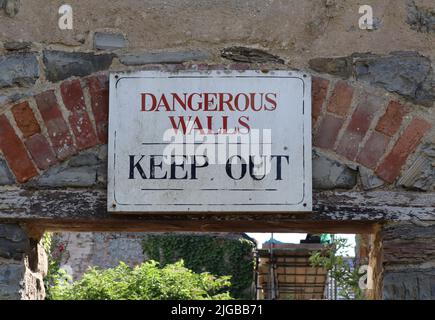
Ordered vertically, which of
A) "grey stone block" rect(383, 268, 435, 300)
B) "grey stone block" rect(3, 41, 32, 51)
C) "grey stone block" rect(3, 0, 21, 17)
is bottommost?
"grey stone block" rect(383, 268, 435, 300)

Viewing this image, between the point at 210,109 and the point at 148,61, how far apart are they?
319 millimetres

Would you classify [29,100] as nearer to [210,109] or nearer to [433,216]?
[210,109]

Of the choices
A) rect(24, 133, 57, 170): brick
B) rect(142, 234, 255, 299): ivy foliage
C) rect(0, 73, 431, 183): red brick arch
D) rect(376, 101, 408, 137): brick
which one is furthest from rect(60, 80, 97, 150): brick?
rect(142, 234, 255, 299): ivy foliage

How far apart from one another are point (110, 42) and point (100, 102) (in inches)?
9.6

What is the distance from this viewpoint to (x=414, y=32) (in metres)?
3.51

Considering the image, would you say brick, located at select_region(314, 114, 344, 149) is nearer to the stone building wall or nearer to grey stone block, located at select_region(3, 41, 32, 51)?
the stone building wall

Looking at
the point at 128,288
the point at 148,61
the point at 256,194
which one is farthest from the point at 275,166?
the point at 128,288

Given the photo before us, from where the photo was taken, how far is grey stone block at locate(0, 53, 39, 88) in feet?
11.5

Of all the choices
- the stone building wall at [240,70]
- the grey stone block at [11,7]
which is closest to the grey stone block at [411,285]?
the stone building wall at [240,70]

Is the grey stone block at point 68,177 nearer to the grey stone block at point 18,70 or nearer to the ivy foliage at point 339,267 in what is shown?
the grey stone block at point 18,70

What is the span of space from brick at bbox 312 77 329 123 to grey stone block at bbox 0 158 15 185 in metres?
1.16

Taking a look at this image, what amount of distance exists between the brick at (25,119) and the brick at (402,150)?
131 centimetres

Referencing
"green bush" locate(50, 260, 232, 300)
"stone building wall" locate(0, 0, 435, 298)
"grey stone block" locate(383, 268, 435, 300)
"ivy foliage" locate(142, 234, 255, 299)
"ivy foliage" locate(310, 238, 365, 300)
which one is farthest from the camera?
"ivy foliage" locate(142, 234, 255, 299)

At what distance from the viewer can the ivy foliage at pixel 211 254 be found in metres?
15.4
